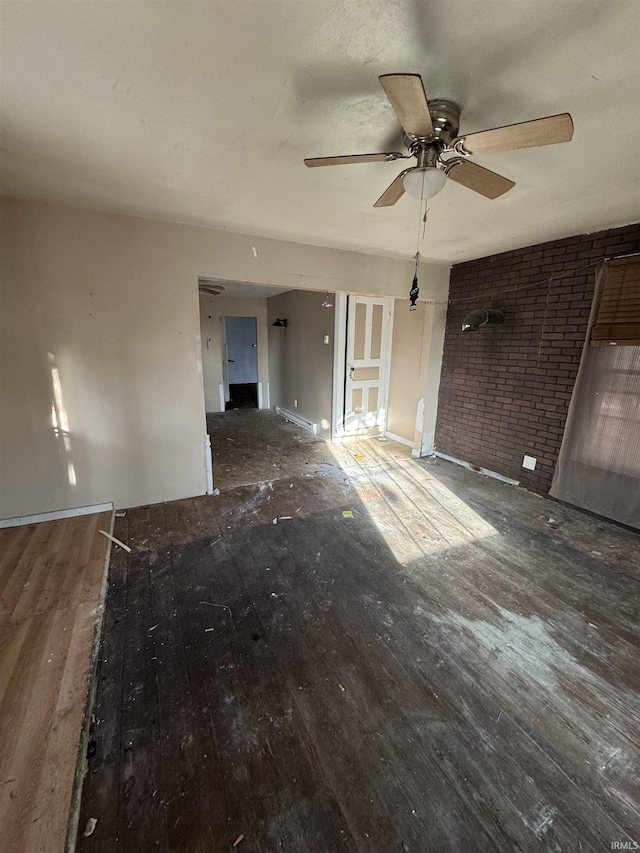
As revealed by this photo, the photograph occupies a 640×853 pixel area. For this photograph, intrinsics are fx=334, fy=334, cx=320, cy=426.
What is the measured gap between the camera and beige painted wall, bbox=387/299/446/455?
4.36m

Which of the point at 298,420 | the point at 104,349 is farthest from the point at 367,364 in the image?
the point at 104,349

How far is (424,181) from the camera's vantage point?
1.50 meters

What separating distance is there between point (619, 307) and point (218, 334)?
253 inches

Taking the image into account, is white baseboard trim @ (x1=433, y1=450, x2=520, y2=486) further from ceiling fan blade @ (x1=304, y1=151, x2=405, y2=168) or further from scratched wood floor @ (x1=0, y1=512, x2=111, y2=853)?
scratched wood floor @ (x1=0, y1=512, x2=111, y2=853)

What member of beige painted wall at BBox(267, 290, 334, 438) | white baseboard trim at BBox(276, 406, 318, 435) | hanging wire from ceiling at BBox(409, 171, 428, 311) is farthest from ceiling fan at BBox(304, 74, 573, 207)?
white baseboard trim at BBox(276, 406, 318, 435)

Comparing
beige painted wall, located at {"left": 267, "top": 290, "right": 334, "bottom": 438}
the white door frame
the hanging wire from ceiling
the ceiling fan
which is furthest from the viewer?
beige painted wall, located at {"left": 267, "top": 290, "right": 334, "bottom": 438}

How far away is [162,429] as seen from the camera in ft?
10.1

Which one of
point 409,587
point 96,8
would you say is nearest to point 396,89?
point 96,8

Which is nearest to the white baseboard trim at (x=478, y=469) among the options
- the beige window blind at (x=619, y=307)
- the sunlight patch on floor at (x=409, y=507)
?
the sunlight patch on floor at (x=409, y=507)

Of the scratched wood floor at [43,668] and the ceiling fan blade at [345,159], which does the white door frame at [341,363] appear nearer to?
the ceiling fan blade at [345,159]

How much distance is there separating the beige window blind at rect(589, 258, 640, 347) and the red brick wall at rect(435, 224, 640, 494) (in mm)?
140

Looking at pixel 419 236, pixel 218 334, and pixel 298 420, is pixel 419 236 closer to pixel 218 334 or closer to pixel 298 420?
pixel 298 420

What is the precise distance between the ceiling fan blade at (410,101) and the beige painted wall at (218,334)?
20.3 ft

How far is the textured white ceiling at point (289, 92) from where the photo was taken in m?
1.03
